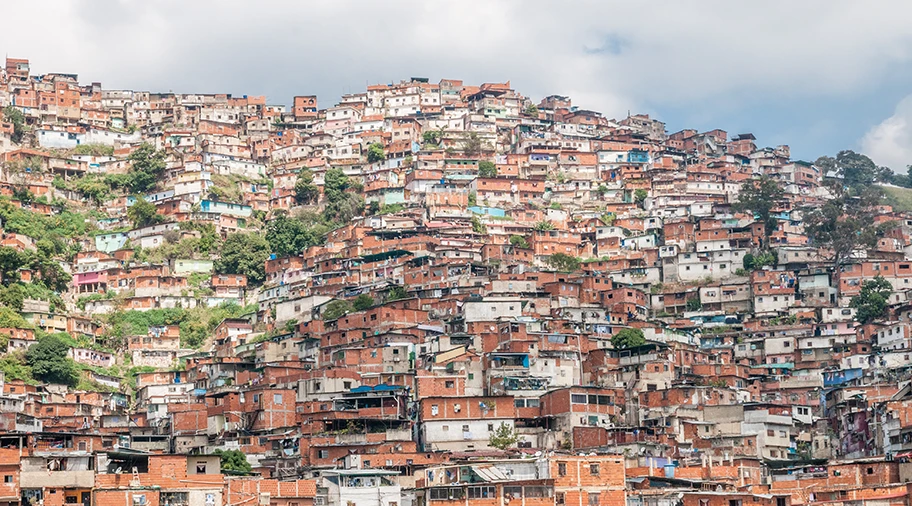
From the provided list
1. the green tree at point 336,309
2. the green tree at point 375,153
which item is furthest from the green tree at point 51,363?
the green tree at point 375,153

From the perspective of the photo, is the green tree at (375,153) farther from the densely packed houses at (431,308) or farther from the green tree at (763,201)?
the green tree at (763,201)

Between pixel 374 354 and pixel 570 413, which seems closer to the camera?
pixel 570 413

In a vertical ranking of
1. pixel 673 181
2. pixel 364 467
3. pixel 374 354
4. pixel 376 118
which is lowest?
pixel 364 467

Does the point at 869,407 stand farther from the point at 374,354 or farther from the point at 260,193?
the point at 260,193

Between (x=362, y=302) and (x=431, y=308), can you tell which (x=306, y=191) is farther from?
(x=431, y=308)

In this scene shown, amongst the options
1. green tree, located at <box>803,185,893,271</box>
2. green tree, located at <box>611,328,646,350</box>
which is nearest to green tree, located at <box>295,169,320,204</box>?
green tree, located at <box>803,185,893,271</box>

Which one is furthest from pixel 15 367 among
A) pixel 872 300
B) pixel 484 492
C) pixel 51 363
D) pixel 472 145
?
pixel 472 145

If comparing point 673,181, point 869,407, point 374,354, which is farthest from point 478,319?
point 673,181
